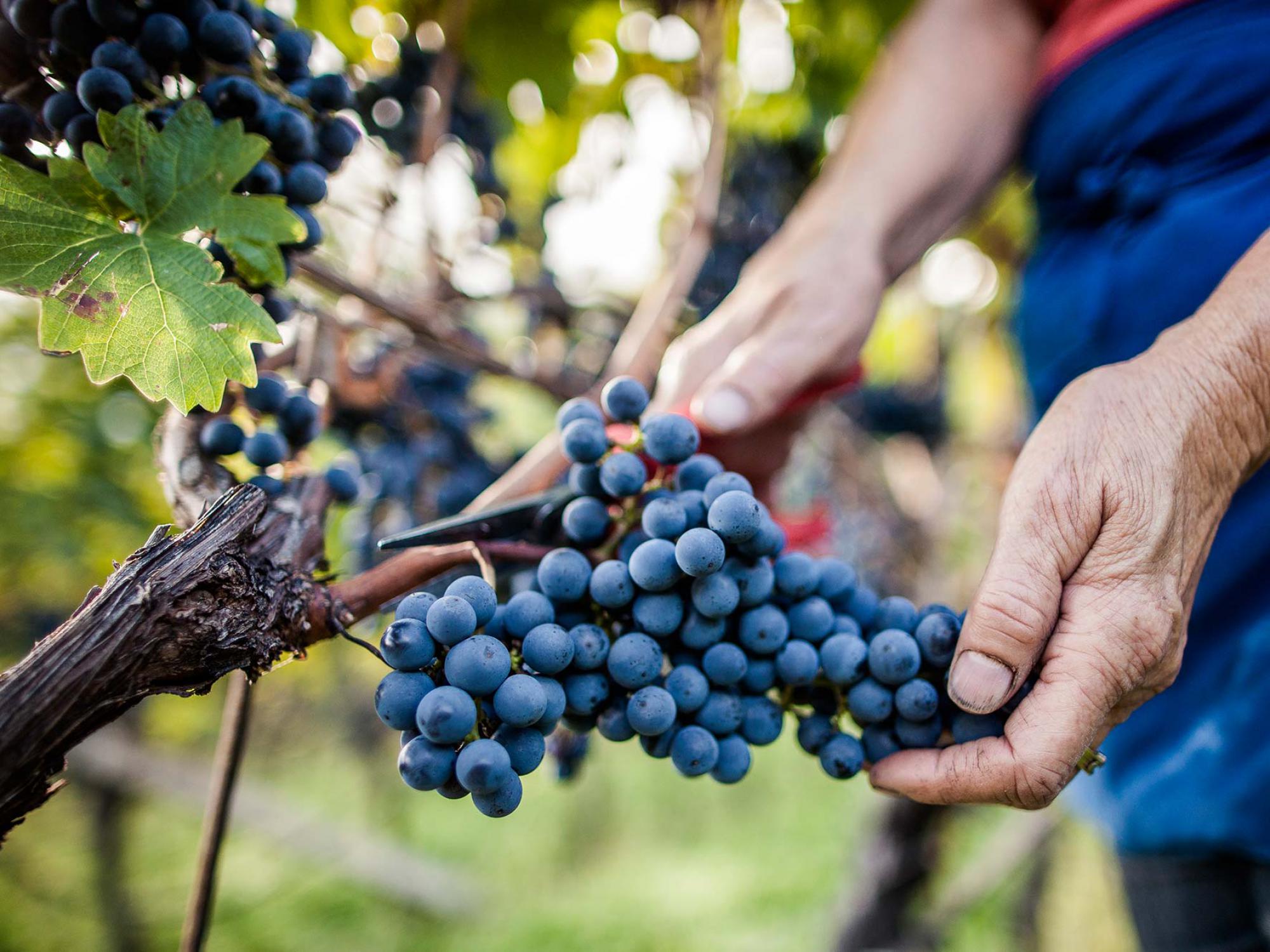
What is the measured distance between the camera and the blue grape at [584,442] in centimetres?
92

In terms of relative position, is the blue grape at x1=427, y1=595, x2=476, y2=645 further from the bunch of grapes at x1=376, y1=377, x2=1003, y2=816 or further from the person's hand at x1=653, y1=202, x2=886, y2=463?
the person's hand at x1=653, y1=202, x2=886, y2=463

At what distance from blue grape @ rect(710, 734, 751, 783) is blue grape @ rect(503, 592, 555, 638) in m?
0.29

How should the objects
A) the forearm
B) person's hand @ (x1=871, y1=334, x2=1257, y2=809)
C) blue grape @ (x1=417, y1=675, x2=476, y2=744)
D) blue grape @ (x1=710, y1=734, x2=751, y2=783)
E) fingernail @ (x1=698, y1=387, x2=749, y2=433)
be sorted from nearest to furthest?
blue grape @ (x1=417, y1=675, x2=476, y2=744) → person's hand @ (x1=871, y1=334, x2=1257, y2=809) → blue grape @ (x1=710, y1=734, x2=751, y2=783) → fingernail @ (x1=698, y1=387, x2=749, y2=433) → the forearm

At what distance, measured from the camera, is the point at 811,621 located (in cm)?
93

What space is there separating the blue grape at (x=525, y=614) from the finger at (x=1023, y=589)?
48 cm

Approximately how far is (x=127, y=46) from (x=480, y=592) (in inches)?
29.4

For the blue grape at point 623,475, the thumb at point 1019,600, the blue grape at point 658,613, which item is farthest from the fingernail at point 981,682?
the blue grape at point 623,475

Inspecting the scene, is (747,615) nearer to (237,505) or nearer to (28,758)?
(237,505)

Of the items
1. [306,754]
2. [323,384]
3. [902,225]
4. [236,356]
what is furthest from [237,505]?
[306,754]

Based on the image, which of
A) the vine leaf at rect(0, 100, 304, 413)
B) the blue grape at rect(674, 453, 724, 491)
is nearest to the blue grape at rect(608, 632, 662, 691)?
the blue grape at rect(674, 453, 724, 491)

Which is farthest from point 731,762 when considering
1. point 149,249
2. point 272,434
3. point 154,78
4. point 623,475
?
point 154,78

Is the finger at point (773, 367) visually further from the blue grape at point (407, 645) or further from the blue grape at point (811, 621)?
the blue grape at point (407, 645)

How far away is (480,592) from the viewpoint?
0.78 m

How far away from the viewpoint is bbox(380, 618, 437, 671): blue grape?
73 cm
